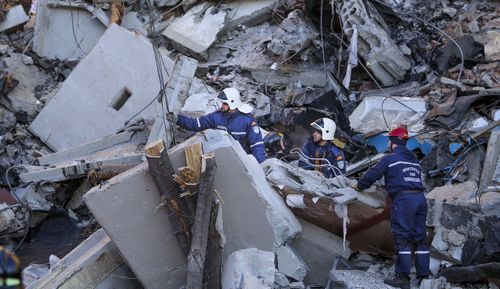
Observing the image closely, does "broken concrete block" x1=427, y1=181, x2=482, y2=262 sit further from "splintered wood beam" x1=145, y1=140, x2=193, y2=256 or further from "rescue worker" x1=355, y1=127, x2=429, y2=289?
"splintered wood beam" x1=145, y1=140, x2=193, y2=256

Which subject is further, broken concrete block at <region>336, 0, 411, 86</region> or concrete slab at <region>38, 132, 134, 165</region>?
broken concrete block at <region>336, 0, 411, 86</region>

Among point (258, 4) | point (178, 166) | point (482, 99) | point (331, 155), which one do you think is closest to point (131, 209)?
point (178, 166)

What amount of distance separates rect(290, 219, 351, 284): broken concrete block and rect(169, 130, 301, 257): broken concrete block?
0.42 metres

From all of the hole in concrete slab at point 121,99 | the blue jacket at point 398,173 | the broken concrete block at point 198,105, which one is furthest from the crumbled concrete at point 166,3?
the blue jacket at point 398,173

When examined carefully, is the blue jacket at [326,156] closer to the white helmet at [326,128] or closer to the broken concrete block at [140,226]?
the white helmet at [326,128]

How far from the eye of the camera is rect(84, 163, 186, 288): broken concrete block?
6102mm

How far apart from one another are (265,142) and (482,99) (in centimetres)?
294

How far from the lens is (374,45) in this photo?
11.5 m

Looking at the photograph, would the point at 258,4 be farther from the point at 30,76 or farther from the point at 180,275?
the point at 180,275

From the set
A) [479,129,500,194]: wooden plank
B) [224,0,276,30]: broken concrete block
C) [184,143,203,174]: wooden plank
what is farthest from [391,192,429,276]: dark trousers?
[224,0,276,30]: broken concrete block

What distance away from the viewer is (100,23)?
13820 mm

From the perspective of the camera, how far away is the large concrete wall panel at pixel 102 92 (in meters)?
11.1

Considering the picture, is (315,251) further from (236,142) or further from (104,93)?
(104,93)

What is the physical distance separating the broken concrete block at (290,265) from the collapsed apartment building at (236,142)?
1 centimetres
